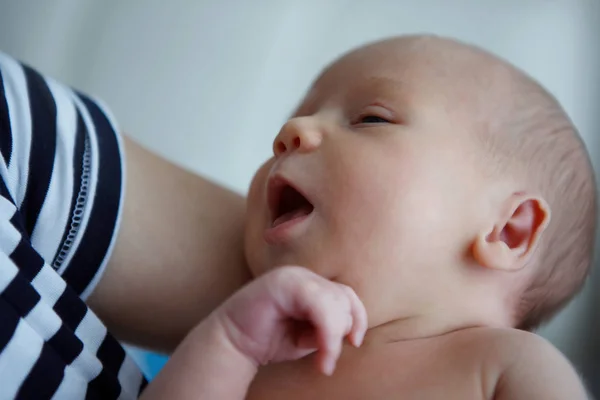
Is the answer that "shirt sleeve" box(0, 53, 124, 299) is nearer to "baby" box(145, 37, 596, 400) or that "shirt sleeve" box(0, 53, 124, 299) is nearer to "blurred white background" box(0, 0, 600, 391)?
"baby" box(145, 37, 596, 400)

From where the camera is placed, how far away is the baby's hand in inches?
17.8

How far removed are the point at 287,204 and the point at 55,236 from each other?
0.20m

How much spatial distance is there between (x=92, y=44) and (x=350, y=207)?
885 mm

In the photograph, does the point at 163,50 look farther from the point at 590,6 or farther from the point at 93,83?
the point at 590,6

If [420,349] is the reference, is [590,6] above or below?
above

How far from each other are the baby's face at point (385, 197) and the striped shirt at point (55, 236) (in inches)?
6.1

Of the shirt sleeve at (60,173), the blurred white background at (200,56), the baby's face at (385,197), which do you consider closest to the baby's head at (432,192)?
the baby's face at (385,197)

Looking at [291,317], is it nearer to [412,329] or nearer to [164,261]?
[412,329]

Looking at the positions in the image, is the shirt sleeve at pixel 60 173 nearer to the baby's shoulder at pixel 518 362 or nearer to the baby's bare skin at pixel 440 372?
the baby's bare skin at pixel 440 372

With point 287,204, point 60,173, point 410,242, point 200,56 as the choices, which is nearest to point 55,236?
point 60,173

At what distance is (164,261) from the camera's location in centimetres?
67

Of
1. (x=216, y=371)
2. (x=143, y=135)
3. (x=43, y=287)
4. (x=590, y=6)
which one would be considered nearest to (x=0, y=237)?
(x=43, y=287)

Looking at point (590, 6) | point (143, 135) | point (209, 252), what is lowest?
point (143, 135)

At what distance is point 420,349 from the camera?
Result: 53cm
